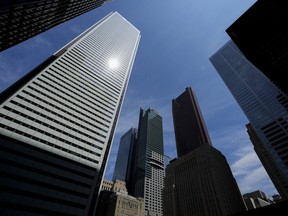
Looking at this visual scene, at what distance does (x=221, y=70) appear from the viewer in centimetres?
15788

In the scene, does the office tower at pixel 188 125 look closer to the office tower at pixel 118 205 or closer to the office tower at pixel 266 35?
the office tower at pixel 118 205

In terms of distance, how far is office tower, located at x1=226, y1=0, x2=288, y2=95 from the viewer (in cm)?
4178

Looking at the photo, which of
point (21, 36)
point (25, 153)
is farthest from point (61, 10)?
point (25, 153)

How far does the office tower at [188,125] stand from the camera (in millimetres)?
152000

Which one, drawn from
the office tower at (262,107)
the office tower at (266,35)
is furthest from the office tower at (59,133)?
the office tower at (262,107)

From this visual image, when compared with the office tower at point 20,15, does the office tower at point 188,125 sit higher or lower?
higher

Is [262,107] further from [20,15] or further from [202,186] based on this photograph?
[20,15]

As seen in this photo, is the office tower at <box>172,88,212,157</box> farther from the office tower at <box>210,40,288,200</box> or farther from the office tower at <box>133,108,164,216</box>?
the office tower at <box>210,40,288,200</box>

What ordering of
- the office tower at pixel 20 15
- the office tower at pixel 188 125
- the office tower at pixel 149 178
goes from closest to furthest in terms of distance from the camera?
the office tower at pixel 20 15
the office tower at pixel 149 178
the office tower at pixel 188 125

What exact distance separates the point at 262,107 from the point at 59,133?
125878 mm

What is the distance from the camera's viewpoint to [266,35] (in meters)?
44.8

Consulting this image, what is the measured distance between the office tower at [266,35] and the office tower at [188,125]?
100 metres

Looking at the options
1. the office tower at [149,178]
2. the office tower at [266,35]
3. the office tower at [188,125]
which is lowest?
the office tower at [266,35]

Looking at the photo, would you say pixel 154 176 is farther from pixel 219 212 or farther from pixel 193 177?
pixel 219 212
